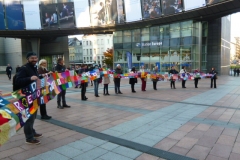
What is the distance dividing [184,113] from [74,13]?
3015cm

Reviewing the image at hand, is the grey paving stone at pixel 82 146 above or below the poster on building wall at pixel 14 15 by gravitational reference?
below

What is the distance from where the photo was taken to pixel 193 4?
2338cm

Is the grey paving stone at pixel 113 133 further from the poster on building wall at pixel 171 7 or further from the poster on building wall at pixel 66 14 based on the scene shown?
the poster on building wall at pixel 66 14

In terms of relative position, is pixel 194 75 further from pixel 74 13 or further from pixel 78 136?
pixel 74 13

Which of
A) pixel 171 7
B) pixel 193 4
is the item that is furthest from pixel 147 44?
pixel 193 4

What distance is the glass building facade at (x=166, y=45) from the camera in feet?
88.7

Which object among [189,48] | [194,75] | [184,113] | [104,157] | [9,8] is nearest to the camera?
[104,157]

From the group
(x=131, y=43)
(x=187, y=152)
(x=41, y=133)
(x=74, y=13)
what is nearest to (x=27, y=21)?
(x=74, y=13)

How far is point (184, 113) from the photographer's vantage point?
6957 mm

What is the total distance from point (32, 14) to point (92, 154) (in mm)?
34624

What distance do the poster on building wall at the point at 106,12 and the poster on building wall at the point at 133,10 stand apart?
988 mm

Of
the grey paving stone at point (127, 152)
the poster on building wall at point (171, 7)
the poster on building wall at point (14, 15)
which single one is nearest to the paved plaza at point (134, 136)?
the grey paving stone at point (127, 152)

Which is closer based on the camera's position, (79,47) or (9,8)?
(9,8)

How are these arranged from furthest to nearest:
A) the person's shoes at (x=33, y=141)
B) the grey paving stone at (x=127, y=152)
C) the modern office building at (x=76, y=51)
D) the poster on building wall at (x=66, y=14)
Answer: the modern office building at (x=76, y=51) < the poster on building wall at (x=66, y=14) < the person's shoes at (x=33, y=141) < the grey paving stone at (x=127, y=152)
